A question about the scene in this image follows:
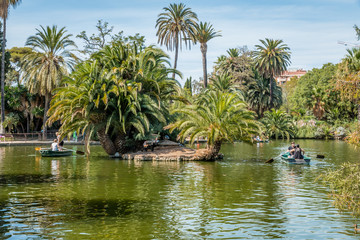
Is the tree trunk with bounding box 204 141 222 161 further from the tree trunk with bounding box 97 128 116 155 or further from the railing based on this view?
the railing

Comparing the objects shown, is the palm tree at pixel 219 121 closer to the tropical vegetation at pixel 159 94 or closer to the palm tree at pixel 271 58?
the tropical vegetation at pixel 159 94

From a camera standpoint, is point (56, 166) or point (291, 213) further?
point (56, 166)

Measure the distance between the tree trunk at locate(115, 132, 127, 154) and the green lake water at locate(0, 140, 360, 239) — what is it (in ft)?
26.9

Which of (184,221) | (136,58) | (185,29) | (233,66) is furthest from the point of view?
(233,66)

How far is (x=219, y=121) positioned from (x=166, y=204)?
1501cm

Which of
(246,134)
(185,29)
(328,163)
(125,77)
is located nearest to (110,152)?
(125,77)

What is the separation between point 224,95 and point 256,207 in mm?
16697

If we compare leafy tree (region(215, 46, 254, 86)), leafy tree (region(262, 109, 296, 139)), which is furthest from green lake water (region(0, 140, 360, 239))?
leafy tree (region(215, 46, 254, 86))

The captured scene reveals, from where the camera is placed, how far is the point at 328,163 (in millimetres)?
29828

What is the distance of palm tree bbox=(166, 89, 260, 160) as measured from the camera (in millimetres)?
29781

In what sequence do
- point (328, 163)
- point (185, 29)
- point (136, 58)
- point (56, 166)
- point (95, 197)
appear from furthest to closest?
point (185, 29) < point (136, 58) < point (328, 163) < point (56, 166) < point (95, 197)

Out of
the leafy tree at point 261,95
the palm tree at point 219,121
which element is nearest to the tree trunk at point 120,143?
the palm tree at point 219,121

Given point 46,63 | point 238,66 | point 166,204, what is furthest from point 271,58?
point 166,204

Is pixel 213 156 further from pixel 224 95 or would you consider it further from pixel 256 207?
pixel 256 207
